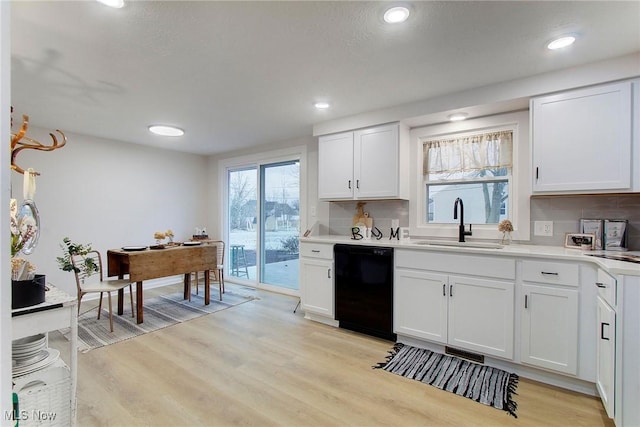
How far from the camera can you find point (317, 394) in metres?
2.05

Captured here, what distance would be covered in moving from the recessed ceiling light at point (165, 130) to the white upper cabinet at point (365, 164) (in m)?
1.94

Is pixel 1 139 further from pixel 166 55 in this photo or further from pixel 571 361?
pixel 571 361

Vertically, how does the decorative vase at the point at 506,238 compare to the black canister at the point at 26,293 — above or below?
above

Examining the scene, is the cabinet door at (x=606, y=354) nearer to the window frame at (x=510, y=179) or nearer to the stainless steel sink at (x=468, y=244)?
the stainless steel sink at (x=468, y=244)

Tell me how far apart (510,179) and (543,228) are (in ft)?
1.71

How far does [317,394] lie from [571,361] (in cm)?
176

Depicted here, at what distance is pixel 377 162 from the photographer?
3262 mm

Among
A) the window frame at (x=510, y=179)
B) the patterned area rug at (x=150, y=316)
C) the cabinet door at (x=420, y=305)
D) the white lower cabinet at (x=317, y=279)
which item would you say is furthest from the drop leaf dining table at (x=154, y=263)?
the window frame at (x=510, y=179)

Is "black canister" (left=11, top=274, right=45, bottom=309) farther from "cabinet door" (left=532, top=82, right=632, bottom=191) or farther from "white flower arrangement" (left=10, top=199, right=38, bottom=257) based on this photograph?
"cabinet door" (left=532, top=82, right=632, bottom=191)

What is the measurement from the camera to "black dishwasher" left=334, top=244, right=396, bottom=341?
288cm

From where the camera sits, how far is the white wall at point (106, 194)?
3.89m

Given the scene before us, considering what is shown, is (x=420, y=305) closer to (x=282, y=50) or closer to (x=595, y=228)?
(x=595, y=228)

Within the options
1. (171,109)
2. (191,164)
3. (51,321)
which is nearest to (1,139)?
(51,321)

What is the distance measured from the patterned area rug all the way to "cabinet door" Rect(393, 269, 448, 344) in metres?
2.27
